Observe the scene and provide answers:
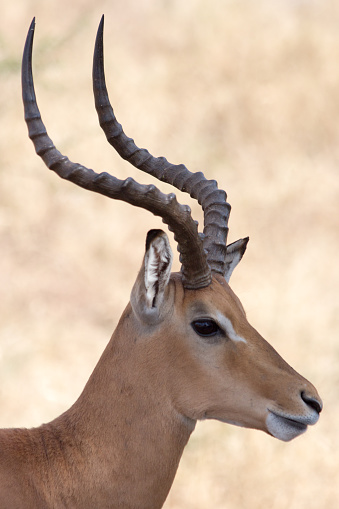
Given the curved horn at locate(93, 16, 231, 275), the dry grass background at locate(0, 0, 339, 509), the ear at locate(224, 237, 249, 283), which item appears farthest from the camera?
the dry grass background at locate(0, 0, 339, 509)

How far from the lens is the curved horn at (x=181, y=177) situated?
14.7ft

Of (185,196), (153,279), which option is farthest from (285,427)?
(185,196)

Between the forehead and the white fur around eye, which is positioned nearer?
the white fur around eye

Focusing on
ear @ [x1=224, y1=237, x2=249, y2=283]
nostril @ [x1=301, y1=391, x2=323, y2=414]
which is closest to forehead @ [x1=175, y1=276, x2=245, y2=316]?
nostril @ [x1=301, y1=391, x2=323, y2=414]

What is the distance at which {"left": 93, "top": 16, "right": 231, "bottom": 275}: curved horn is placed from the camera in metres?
4.49

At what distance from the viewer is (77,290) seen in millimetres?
9734

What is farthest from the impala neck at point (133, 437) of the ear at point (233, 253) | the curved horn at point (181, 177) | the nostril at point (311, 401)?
the ear at point (233, 253)

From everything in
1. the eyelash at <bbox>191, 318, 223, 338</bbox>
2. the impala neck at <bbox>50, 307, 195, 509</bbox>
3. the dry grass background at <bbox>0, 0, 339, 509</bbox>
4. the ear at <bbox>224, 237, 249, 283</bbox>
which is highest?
the dry grass background at <bbox>0, 0, 339, 509</bbox>

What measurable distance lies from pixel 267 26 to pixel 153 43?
157 centimetres

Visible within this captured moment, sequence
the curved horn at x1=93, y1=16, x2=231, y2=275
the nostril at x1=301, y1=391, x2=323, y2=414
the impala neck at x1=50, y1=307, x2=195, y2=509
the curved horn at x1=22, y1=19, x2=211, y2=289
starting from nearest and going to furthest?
the curved horn at x1=22, y1=19, x2=211, y2=289 → the nostril at x1=301, y1=391, x2=323, y2=414 → the impala neck at x1=50, y1=307, x2=195, y2=509 → the curved horn at x1=93, y1=16, x2=231, y2=275

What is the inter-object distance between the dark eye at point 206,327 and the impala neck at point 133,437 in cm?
30

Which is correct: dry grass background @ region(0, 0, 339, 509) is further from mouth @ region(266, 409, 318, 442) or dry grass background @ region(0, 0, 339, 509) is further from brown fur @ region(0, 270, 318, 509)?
mouth @ region(266, 409, 318, 442)

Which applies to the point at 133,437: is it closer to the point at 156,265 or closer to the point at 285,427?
the point at 285,427

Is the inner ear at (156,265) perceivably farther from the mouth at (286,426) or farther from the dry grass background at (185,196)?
the dry grass background at (185,196)
